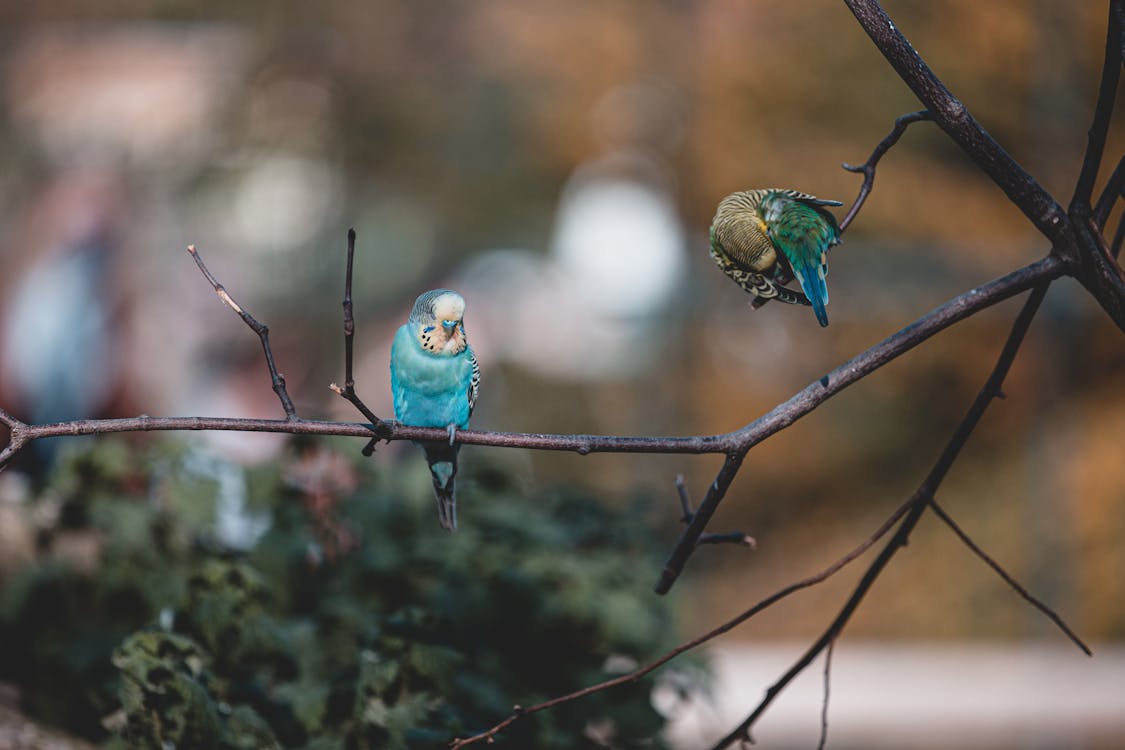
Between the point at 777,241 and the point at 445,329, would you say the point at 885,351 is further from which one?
the point at 445,329

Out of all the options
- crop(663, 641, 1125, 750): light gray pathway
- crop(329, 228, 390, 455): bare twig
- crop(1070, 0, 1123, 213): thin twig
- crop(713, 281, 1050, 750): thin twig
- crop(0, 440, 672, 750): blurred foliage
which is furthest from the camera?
crop(663, 641, 1125, 750): light gray pathway

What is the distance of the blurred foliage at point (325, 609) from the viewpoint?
68.1 inches

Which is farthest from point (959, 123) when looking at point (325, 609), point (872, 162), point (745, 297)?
point (745, 297)

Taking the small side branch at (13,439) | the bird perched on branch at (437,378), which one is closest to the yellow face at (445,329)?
the bird perched on branch at (437,378)

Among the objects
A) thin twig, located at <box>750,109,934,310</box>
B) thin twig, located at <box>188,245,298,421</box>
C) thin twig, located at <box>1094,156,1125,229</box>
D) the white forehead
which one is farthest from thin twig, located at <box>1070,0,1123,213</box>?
thin twig, located at <box>188,245,298,421</box>

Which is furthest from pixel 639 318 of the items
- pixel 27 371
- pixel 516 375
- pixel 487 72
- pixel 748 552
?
pixel 27 371

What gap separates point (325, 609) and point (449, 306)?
42.7 inches

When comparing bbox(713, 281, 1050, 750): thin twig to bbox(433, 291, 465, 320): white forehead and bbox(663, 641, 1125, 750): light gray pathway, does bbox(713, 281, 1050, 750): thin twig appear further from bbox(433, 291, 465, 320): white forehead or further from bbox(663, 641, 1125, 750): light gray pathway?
bbox(663, 641, 1125, 750): light gray pathway

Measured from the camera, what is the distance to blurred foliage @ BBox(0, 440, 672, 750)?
68.1 inches

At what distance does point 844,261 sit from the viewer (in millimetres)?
5254

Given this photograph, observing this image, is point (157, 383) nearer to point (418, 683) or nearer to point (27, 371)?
point (27, 371)

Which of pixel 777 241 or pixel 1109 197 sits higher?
pixel 1109 197

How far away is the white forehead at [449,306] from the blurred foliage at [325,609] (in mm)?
661

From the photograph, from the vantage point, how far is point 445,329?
125cm
